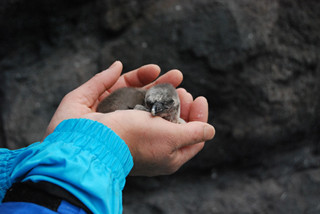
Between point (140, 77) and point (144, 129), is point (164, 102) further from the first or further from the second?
point (140, 77)

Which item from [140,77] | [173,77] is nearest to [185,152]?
[173,77]

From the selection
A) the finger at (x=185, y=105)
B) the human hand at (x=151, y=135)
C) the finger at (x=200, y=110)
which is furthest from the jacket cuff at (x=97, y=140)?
the finger at (x=185, y=105)

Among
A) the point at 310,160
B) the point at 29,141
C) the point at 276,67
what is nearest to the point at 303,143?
the point at 310,160

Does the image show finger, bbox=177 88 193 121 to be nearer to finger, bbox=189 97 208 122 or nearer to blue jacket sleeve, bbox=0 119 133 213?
finger, bbox=189 97 208 122

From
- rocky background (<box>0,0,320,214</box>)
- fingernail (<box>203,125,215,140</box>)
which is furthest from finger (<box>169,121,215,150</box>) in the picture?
rocky background (<box>0,0,320,214</box>)

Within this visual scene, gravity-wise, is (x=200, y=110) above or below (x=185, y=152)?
above

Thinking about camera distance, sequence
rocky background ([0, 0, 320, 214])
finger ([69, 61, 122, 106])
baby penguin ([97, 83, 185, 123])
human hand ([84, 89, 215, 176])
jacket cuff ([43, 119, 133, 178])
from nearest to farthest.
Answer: jacket cuff ([43, 119, 133, 178]), human hand ([84, 89, 215, 176]), baby penguin ([97, 83, 185, 123]), finger ([69, 61, 122, 106]), rocky background ([0, 0, 320, 214])


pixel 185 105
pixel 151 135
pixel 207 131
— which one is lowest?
pixel 185 105
